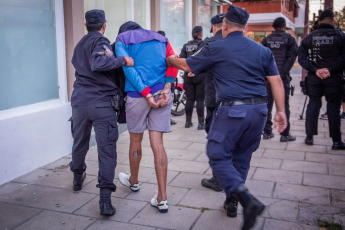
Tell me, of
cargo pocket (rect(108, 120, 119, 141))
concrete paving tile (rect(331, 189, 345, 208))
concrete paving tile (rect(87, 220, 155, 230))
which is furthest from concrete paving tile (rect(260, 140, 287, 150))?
concrete paving tile (rect(87, 220, 155, 230))

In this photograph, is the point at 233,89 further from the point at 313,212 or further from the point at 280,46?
the point at 280,46

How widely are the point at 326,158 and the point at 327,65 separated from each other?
1413mm

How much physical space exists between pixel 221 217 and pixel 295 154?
266 cm

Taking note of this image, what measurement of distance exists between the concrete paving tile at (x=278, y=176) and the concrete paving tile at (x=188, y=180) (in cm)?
66

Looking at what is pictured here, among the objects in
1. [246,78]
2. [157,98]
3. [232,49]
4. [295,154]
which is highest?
[232,49]

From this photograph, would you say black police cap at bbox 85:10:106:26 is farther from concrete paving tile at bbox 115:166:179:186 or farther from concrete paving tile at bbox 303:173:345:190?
concrete paving tile at bbox 303:173:345:190

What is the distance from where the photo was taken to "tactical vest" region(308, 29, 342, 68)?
19.6 feet

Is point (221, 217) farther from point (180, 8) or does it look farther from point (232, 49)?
point (180, 8)

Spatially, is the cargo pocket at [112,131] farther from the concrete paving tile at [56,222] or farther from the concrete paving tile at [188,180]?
the concrete paving tile at [188,180]

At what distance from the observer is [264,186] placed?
15.0 feet

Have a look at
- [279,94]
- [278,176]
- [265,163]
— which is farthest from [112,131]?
[265,163]

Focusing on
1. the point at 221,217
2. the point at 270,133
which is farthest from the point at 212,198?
the point at 270,133

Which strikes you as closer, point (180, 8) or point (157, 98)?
point (157, 98)

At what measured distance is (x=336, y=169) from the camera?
5.21m
